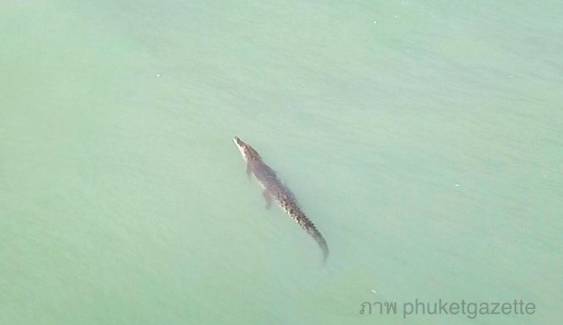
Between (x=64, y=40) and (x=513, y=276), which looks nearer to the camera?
(x=513, y=276)

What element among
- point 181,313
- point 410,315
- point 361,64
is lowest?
point 181,313

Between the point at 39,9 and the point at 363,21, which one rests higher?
the point at 363,21

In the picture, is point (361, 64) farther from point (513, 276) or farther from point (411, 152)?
point (513, 276)

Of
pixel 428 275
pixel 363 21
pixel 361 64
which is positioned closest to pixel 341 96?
pixel 361 64

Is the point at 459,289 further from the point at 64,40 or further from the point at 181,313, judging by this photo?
the point at 64,40

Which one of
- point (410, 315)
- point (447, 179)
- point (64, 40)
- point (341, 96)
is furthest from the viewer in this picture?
point (64, 40)

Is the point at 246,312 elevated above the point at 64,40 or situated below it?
below

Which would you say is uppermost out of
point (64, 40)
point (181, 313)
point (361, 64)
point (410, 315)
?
point (361, 64)

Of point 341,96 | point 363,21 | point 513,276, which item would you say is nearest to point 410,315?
point 513,276

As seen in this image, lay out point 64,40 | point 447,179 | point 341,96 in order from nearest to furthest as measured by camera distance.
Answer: point 447,179 < point 341,96 < point 64,40
